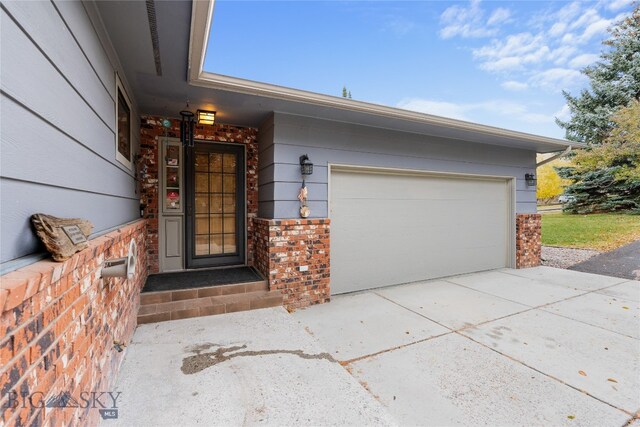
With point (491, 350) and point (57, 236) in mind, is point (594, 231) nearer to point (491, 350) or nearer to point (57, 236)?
point (491, 350)

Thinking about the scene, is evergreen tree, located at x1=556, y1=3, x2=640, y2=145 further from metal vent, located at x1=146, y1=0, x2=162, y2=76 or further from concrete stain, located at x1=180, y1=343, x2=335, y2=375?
metal vent, located at x1=146, y1=0, x2=162, y2=76

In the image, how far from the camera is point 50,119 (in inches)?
51.9

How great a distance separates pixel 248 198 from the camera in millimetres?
4848

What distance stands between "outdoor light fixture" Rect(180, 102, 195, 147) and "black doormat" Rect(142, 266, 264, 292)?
1.90m

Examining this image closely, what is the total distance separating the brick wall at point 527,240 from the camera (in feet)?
21.0

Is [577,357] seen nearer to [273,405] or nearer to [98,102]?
[273,405]

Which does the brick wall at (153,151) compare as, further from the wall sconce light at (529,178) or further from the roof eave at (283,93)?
the wall sconce light at (529,178)

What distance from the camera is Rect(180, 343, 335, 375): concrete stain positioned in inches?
92.5

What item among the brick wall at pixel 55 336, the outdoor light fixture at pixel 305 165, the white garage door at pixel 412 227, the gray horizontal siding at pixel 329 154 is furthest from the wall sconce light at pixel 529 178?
the brick wall at pixel 55 336

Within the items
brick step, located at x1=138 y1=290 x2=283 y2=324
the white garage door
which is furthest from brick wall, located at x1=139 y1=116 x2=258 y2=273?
the white garage door

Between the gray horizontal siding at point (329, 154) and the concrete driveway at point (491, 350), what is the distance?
167 cm

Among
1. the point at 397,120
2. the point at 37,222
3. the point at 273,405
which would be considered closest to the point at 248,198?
the point at 397,120

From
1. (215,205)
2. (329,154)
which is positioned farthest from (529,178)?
(215,205)

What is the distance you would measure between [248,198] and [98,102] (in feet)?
9.19
